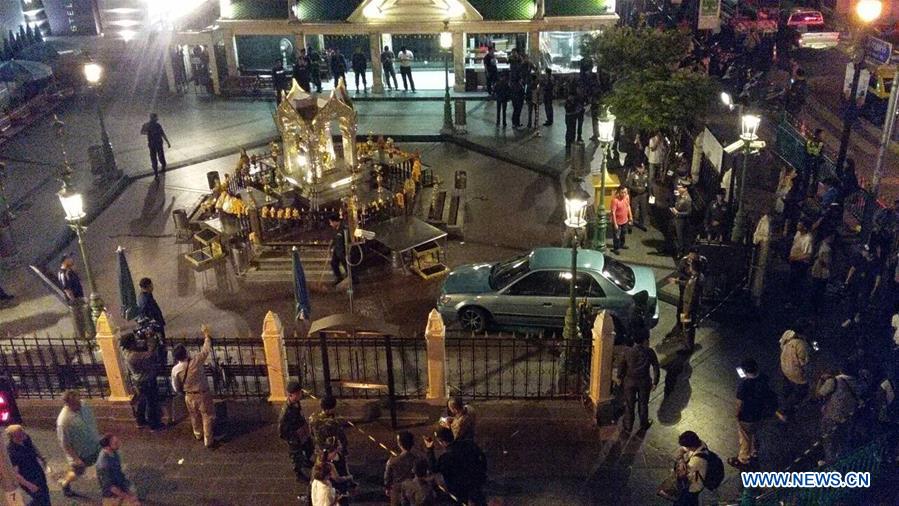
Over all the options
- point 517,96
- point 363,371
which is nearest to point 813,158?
point 517,96

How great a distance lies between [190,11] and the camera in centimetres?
3150

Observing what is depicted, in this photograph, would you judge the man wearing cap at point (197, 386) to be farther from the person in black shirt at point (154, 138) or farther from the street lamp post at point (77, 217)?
the person in black shirt at point (154, 138)

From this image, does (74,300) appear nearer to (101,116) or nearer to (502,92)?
(101,116)

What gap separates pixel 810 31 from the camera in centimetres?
3438

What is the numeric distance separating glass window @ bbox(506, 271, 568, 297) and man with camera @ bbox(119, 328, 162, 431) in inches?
230

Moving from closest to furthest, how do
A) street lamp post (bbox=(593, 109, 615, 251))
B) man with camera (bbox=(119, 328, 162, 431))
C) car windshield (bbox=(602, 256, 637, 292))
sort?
man with camera (bbox=(119, 328, 162, 431)) → car windshield (bbox=(602, 256, 637, 292)) → street lamp post (bbox=(593, 109, 615, 251))

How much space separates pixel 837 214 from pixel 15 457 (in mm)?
14021

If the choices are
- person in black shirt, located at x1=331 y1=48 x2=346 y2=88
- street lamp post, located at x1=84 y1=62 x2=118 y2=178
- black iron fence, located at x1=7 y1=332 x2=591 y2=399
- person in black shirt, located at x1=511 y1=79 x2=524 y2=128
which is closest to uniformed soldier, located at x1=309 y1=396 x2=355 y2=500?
black iron fence, located at x1=7 y1=332 x2=591 y2=399

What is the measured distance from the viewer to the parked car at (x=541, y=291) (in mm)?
13195

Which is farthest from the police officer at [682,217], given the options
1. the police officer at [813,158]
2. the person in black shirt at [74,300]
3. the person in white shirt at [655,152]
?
the person in black shirt at [74,300]

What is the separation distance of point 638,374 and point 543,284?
327cm

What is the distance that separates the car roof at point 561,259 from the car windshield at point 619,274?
0.14 meters

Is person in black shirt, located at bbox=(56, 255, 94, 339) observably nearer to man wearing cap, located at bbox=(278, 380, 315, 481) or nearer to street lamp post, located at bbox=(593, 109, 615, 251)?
man wearing cap, located at bbox=(278, 380, 315, 481)

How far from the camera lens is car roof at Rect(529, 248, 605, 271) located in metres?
13.3
